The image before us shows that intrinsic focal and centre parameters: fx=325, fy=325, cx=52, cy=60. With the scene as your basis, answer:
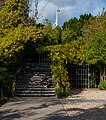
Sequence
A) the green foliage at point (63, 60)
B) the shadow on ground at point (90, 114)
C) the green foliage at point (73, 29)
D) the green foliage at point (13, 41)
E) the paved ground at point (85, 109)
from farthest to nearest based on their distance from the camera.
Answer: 1. the green foliage at point (73, 29)
2. the green foliage at point (63, 60)
3. the green foliage at point (13, 41)
4. the paved ground at point (85, 109)
5. the shadow on ground at point (90, 114)

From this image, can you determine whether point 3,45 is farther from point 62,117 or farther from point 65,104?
point 62,117

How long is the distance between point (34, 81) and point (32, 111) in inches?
283

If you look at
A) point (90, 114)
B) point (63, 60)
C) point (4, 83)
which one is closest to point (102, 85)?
point (63, 60)

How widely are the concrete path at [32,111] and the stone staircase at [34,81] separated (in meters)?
2.92

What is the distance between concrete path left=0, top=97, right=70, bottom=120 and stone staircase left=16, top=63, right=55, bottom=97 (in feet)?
9.60

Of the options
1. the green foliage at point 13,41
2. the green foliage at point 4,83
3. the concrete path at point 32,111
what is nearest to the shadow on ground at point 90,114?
the concrete path at point 32,111

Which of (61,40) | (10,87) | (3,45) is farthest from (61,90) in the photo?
(61,40)

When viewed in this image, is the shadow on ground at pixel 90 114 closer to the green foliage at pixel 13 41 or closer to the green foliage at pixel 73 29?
the green foliage at pixel 13 41

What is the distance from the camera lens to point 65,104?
13.8 meters

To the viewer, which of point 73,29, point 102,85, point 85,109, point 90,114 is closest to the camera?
point 90,114

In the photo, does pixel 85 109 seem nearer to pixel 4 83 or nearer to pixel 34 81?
pixel 4 83

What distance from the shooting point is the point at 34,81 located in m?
18.8

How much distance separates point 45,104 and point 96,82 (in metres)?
9.86

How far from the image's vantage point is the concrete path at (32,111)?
10523 mm
